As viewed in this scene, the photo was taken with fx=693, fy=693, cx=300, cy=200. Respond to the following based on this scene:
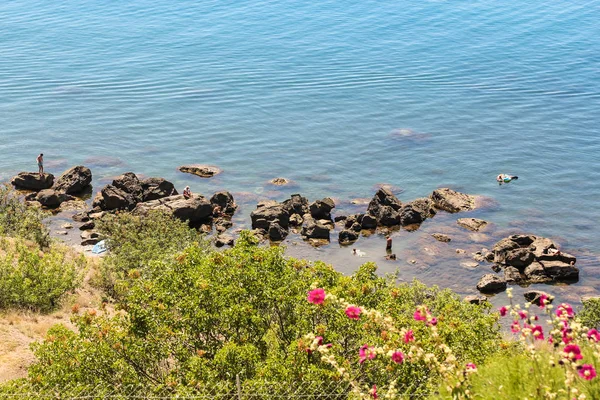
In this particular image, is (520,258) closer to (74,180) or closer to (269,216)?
(269,216)

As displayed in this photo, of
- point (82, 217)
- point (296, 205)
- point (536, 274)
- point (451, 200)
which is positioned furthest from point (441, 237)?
point (82, 217)

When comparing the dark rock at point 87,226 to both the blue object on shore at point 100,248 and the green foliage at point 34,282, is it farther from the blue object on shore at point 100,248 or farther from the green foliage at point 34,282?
the green foliage at point 34,282

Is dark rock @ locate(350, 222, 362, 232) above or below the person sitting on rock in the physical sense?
below

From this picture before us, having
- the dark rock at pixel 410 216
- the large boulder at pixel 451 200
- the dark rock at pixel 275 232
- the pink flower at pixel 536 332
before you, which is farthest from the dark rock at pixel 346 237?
the pink flower at pixel 536 332

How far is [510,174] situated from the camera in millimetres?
52406

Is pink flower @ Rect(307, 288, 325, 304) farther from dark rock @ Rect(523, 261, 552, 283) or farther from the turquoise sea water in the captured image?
dark rock @ Rect(523, 261, 552, 283)

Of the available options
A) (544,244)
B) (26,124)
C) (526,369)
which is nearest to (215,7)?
(26,124)

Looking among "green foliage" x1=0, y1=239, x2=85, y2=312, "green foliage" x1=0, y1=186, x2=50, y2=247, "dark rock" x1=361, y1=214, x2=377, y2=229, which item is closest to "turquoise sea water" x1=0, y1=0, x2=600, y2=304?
"dark rock" x1=361, y1=214, x2=377, y2=229

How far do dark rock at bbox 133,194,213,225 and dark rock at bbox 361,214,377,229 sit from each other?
9.96 metres

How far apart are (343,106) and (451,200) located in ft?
78.5

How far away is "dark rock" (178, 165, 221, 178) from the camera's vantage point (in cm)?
5325

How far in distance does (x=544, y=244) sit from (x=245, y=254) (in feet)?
81.9

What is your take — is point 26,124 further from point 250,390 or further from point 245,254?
point 250,390

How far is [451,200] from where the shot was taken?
153 ft
